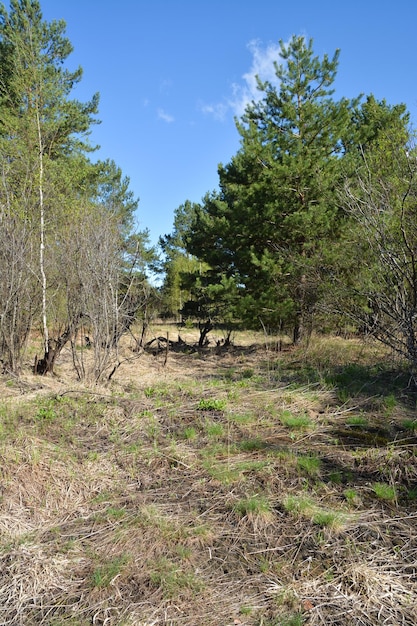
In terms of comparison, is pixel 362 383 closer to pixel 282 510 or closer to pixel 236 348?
pixel 282 510

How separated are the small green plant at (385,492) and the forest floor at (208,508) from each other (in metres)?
0.01

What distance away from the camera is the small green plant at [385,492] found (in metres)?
3.03

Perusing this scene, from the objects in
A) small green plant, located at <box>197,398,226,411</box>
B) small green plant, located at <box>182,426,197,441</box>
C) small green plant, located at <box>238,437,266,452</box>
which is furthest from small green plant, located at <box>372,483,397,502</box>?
small green plant, located at <box>197,398,226,411</box>

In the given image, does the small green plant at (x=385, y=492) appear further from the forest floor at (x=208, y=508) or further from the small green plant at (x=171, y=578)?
the small green plant at (x=171, y=578)

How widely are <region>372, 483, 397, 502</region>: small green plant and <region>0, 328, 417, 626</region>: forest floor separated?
11 millimetres

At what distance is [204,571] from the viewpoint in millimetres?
2436

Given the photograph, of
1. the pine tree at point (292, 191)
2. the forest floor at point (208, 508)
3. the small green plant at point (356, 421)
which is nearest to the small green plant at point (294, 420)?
the forest floor at point (208, 508)

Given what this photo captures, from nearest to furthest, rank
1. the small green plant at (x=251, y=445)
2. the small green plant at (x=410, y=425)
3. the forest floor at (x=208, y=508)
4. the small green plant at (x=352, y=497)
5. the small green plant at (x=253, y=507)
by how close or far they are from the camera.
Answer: the forest floor at (x=208, y=508) → the small green plant at (x=253, y=507) → the small green plant at (x=352, y=497) → the small green plant at (x=251, y=445) → the small green plant at (x=410, y=425)

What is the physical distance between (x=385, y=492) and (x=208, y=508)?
1366 millimetres

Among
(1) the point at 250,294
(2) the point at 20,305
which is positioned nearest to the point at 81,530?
(2) the point at 20,305

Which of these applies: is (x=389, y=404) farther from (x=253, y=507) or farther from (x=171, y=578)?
(x=171, y=578)

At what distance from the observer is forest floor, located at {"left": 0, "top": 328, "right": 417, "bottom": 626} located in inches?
86.4

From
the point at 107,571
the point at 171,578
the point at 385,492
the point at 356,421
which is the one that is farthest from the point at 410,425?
the point at 107,571

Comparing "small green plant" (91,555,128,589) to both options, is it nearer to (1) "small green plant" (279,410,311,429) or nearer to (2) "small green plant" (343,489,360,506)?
(2) "small green plant" (343,489,360,506)
